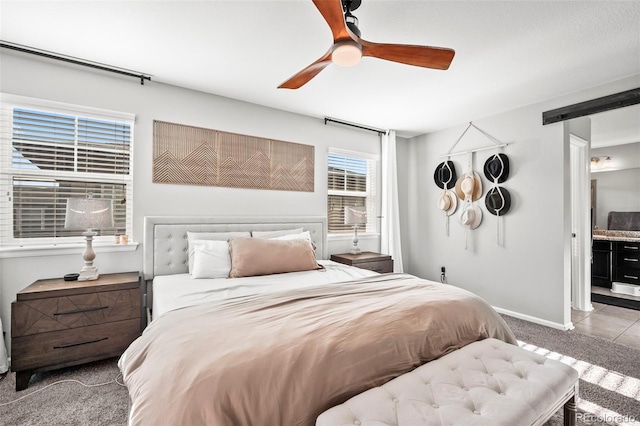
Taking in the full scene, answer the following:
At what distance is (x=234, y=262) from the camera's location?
2.61m

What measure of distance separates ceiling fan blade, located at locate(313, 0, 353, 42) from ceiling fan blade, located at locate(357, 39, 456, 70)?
106 mm

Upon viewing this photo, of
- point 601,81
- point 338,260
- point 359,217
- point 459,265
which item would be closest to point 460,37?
point 601,81

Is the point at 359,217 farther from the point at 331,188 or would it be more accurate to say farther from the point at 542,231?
the point at 542,231

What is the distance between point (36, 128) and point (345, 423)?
3.24 m

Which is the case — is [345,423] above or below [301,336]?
below

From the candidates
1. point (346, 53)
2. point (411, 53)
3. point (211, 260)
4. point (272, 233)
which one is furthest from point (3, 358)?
point (411, 53)

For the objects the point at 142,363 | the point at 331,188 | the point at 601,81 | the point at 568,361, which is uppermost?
the point at 601,81

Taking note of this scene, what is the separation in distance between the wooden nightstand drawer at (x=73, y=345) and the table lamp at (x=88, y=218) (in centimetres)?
43

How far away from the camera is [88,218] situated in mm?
2311

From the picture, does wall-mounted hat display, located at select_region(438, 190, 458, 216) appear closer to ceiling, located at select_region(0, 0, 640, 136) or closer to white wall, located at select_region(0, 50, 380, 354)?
ceiling, located at select_region(0, 0, 640, 136)

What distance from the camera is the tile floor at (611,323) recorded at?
9.78 ft

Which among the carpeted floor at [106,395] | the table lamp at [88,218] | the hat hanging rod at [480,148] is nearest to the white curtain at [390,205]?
the hat hanging rod at [480,148]

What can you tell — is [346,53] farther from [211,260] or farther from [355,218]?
[355,218]

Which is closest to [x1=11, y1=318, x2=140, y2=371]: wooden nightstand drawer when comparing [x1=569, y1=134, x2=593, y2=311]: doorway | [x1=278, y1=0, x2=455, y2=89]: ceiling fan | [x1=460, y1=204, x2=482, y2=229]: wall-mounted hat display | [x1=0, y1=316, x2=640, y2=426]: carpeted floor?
[x1=0, y1=316, x2=640, y2=426]: carpeted floor
